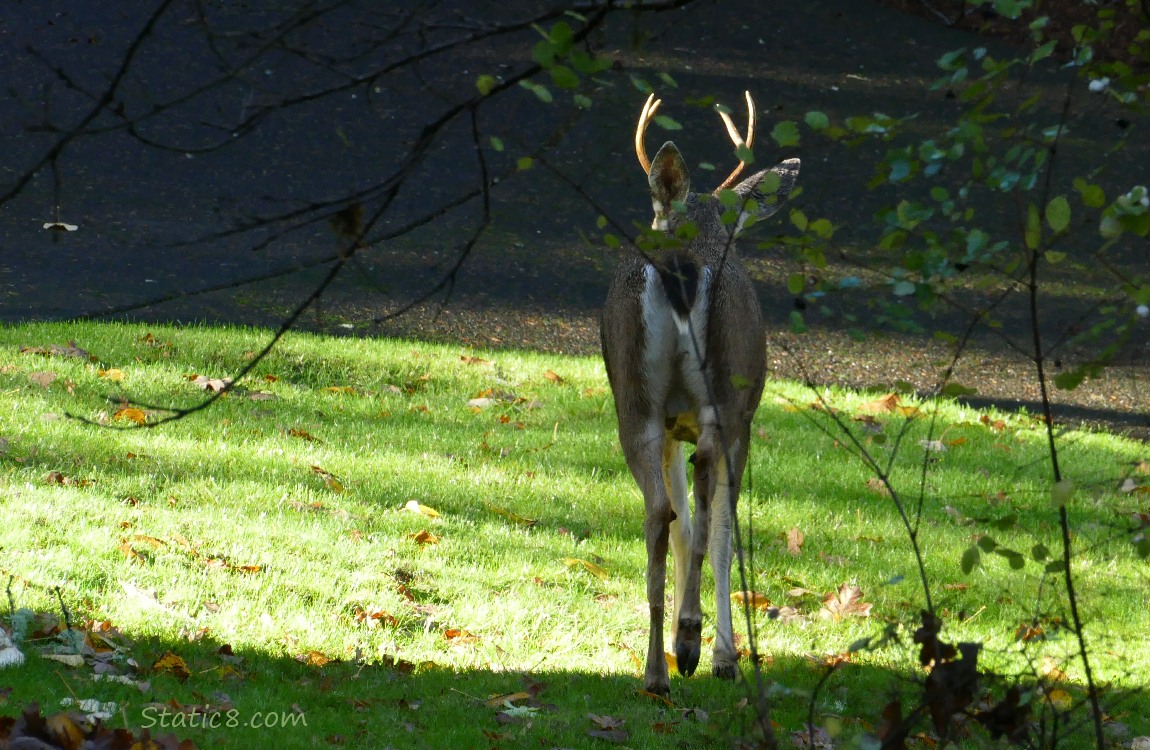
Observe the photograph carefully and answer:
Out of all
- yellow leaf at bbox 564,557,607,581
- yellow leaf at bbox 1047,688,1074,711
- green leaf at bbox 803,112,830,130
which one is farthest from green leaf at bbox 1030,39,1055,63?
yellow leaf at bbox 564,557,607,581

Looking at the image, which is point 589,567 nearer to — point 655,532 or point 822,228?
point 655,532

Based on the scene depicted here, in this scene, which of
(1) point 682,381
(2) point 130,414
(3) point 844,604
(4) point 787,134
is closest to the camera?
(4) point 787,134

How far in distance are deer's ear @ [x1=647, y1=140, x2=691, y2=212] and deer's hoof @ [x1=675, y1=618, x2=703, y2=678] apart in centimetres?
156

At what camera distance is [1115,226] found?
2.66m

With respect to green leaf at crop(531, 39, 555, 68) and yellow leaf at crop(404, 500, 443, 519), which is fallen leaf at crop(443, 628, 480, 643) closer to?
yellow leaf at crop(404, 500, 443, 519)

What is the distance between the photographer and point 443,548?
20.2 ft

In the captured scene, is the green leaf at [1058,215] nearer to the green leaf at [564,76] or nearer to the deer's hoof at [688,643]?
the green leaf at [564,76]

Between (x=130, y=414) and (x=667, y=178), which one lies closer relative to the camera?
(x=667, y=178)

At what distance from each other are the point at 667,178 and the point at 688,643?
175 centimetres

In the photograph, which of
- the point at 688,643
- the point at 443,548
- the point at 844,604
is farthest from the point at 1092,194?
the point at 443,548

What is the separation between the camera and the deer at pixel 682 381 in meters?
4.78

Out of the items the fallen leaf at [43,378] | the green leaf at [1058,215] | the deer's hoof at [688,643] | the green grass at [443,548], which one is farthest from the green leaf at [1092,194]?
the fallen leaf at [43,378]

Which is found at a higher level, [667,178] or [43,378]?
[667,178]

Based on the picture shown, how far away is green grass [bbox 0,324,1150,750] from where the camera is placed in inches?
170
